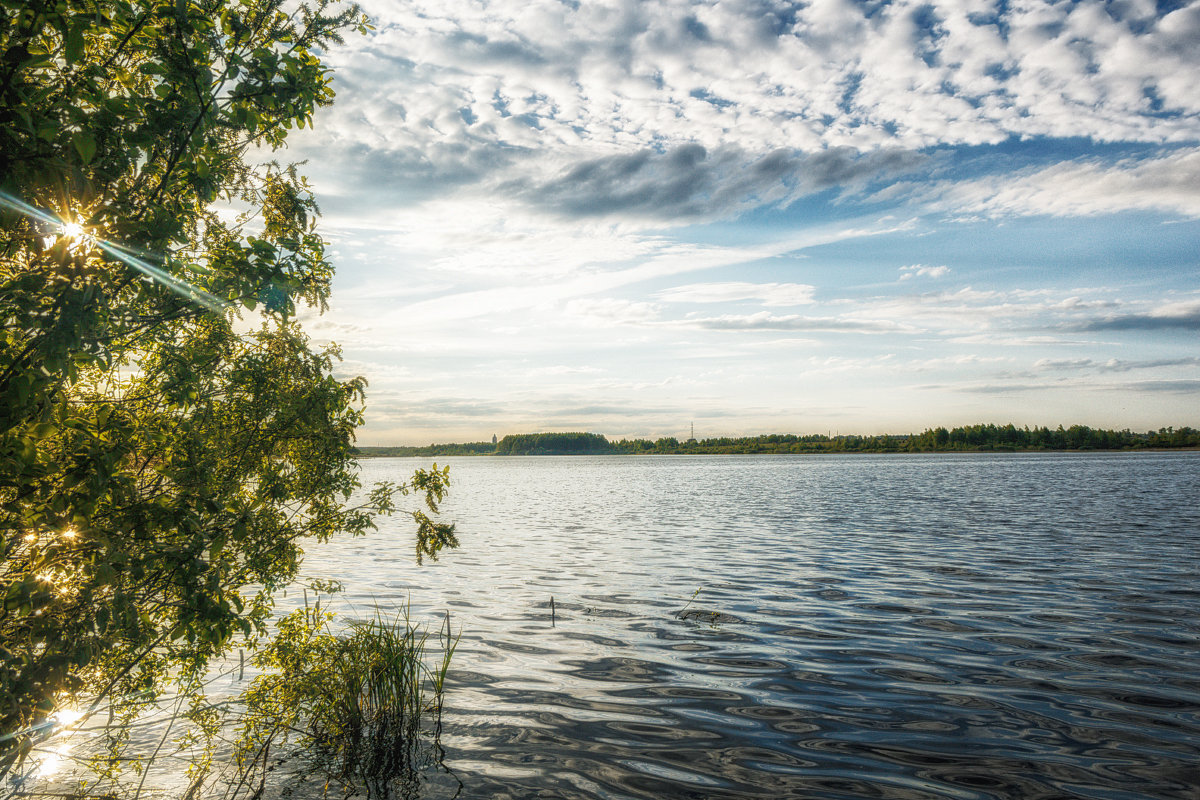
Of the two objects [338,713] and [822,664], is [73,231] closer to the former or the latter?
[338,713]

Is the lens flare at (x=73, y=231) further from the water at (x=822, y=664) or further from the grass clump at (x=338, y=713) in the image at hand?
the water at (x=822, y=664)

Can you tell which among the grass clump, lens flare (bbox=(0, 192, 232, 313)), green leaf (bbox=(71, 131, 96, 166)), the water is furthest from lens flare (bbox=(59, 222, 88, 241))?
the water

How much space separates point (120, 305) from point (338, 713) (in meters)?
6.74

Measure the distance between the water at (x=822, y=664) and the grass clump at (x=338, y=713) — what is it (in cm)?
76

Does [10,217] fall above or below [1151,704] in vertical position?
above

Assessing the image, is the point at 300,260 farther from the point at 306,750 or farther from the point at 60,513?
the point at 306,750

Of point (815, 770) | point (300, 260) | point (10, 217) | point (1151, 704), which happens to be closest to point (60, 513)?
point (10, 217)

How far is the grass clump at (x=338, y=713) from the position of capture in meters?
9.78

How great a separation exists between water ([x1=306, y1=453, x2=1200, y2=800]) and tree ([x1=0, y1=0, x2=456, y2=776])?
16.2 feet

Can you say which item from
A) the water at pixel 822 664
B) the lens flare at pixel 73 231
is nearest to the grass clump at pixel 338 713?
the water at pixel 822 664

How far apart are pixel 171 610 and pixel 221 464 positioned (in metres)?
2.08

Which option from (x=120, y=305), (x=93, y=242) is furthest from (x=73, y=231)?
(x=120, y=305)

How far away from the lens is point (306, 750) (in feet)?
34.1

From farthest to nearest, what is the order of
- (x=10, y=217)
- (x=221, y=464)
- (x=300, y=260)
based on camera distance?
(x=221, y=464), (x=300, y=260), (x=10, y=217)
